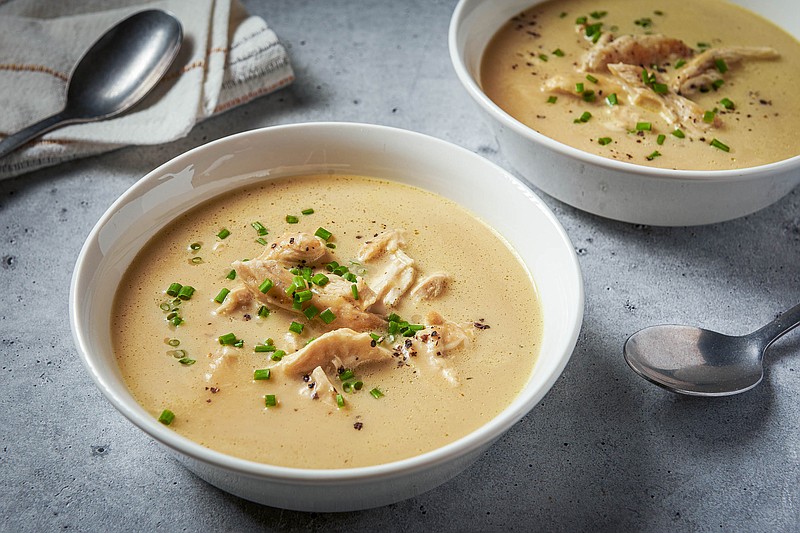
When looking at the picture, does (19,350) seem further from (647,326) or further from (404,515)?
(647,326)

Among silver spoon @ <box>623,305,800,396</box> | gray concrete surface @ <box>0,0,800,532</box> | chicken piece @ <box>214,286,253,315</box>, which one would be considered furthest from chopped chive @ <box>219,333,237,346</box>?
silver spoon @ <box>623,305,800,396</box>

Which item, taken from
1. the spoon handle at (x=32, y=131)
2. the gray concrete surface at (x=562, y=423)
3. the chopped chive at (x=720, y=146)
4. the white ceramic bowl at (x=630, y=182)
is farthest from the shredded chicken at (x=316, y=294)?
the chopped chive at (x=720, y=146)

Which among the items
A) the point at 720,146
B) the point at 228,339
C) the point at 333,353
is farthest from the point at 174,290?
the point at 720,146

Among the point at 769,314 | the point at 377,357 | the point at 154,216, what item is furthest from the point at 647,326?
the point at 154,216

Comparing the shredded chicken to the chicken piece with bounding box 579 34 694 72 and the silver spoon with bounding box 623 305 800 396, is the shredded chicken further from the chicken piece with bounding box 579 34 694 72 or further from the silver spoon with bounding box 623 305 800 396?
the chicken piece with bounding box 579 34 694 72

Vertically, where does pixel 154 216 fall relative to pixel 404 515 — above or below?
above

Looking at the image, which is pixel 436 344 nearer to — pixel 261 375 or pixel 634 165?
pixel 261 375

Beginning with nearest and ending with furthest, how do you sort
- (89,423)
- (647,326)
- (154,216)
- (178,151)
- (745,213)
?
(89,423) < (154,216) < (647,326) < (745,213) < (178,151)
